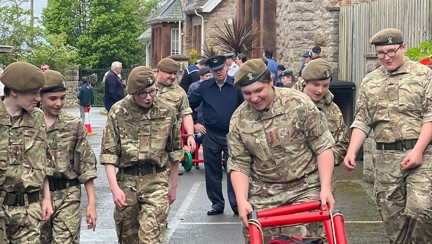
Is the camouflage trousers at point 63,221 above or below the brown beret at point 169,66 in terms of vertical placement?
below

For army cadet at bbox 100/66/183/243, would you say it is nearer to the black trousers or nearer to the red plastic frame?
the red plastic frame

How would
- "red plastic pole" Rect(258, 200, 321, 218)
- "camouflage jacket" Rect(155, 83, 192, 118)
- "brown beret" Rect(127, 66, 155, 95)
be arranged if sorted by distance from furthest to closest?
"camouflage jacket" Rect(155, 83, 192, 118) < "brown beret" Rect(127, 66, 155, 95) < "red plastic pole" Rect(258, 200, 321, 218)

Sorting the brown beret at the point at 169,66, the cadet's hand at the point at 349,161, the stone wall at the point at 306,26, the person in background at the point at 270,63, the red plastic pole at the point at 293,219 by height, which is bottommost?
the red plastic pole at the point at 293,219

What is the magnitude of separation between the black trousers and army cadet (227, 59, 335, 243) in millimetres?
6151

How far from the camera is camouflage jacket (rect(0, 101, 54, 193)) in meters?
7.68

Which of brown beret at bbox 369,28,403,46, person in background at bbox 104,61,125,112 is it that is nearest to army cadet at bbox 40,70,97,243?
brown beret at bbox 369,28,403,46

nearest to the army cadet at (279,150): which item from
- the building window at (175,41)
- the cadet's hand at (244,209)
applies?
the cadet's hand at (244,209)

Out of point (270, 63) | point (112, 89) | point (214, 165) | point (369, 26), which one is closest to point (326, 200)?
point (214, 165)

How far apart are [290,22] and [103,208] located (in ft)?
41.1

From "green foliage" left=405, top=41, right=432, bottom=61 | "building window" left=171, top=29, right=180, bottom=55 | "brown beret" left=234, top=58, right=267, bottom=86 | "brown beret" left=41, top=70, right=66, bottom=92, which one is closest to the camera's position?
"brown beret" left=234, top=58, right=267, bottom=86

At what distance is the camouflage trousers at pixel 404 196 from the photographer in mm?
8859

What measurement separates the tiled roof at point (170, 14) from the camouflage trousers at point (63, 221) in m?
47.9

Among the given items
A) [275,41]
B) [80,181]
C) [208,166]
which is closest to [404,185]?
[80,181]

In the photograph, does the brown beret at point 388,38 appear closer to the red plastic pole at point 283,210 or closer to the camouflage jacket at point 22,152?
the red plastic pole at point 283,210
